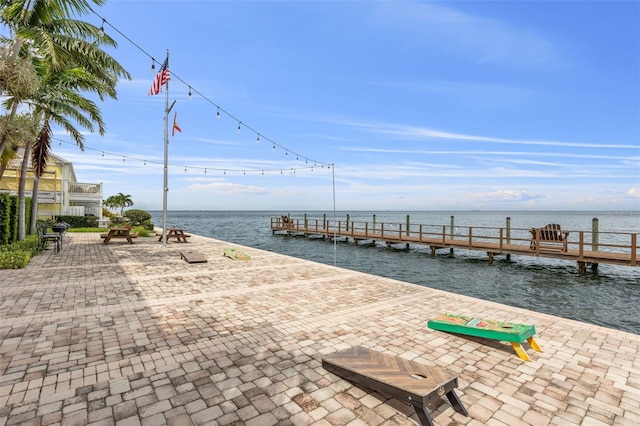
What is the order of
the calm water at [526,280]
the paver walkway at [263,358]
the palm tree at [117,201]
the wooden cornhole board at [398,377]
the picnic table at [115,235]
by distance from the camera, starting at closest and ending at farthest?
the wooden cornhole board at [398,377]
the paver walkway at [263,358]
the calm water at [526,280]
the picnic table at [115,235]
the palm tree at [117,201]

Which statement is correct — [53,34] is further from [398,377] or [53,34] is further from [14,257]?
[398,377]

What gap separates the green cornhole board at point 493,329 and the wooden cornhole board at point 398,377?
1.56m

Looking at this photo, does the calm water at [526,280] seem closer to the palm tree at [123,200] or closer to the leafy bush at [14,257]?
the leafy bush at [14,257]

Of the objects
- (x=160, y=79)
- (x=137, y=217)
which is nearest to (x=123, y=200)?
(x=137, y=217)

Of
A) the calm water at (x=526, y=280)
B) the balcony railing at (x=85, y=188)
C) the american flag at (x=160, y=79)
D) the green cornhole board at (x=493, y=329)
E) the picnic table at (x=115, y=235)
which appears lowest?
the calm water at (x=526, y=280)

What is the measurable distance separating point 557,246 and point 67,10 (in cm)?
2271

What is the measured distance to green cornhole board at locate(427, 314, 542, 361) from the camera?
4.27 metres

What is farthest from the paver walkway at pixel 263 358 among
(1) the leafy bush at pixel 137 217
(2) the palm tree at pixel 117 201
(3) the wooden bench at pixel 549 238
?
(2) the palm tree at pixel 117 201

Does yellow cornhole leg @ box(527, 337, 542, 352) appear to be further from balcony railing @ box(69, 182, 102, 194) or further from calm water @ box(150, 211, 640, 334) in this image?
balcony railing @ box(69, 182, 102, 194)

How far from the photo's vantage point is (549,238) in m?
16.8

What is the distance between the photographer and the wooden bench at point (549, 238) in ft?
54.0

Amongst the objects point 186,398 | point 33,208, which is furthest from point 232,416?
point 33,208

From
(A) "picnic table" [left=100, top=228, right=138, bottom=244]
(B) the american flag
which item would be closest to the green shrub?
(A) "picnic table" [left=100, top=228, right=138, bottom=244]

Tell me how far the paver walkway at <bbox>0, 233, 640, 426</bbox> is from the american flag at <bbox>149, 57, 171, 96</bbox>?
29.6 ft
